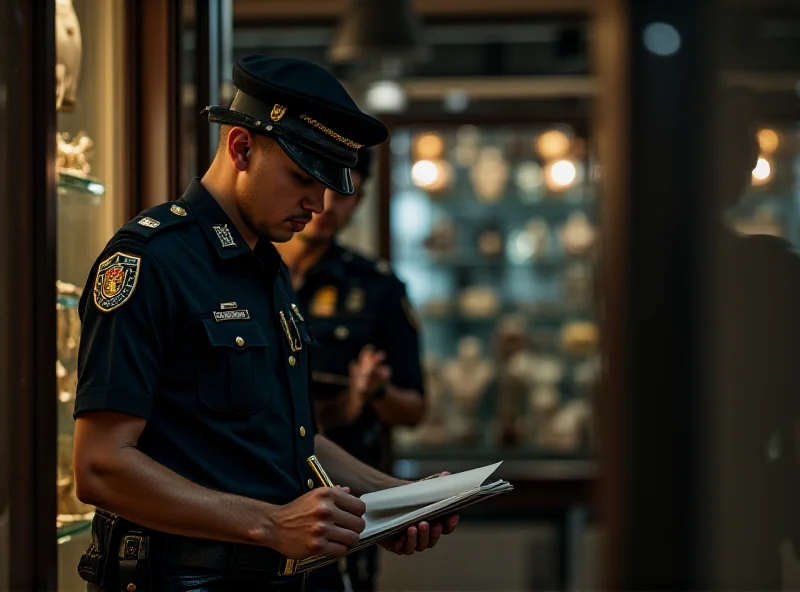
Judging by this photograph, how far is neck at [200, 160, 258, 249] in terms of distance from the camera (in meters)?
1.87

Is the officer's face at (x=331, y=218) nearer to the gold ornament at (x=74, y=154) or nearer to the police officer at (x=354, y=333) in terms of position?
the police officer at (x=354, y=333)

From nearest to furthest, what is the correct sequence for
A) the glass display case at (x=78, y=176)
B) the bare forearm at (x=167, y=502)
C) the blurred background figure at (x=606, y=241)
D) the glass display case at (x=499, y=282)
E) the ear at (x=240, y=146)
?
the blurred background figure at (x=606, y=241)
the bare forearm at (x=167, y=502)
the ear at (x=240, y=146)
the glass display case at (x=78, y=176)
the glass display case at (x=499, y=282)

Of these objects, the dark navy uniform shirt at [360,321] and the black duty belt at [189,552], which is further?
the dark navy uniform shirt at [360,321]

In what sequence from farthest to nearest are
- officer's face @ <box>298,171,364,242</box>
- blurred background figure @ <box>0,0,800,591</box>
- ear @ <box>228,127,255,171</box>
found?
officer's face @ <box>298,171,364,242</box>, ear @ <box>228,127,255,171</box>, blurred background figure @ <box>0,0,800,591</box>

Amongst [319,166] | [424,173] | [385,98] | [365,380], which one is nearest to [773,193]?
[319,166]

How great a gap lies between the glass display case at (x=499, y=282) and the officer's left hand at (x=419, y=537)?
435 cm

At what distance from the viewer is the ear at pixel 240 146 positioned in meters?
1.83

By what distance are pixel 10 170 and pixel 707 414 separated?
1.00m

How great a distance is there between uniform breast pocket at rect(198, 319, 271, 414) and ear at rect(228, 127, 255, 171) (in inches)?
9.3

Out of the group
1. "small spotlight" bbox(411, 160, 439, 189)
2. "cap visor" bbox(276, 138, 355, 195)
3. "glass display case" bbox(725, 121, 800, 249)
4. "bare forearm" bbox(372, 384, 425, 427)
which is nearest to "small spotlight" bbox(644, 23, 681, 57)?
"glass display case" bbox(725, 121, 800, 249)

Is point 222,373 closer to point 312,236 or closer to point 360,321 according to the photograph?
point 312,236

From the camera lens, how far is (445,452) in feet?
20.4

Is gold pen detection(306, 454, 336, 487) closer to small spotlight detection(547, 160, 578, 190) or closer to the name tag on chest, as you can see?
the name tag on chest

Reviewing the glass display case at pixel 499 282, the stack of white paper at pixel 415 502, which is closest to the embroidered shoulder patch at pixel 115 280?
the stack of white paper at pixel 415 502
